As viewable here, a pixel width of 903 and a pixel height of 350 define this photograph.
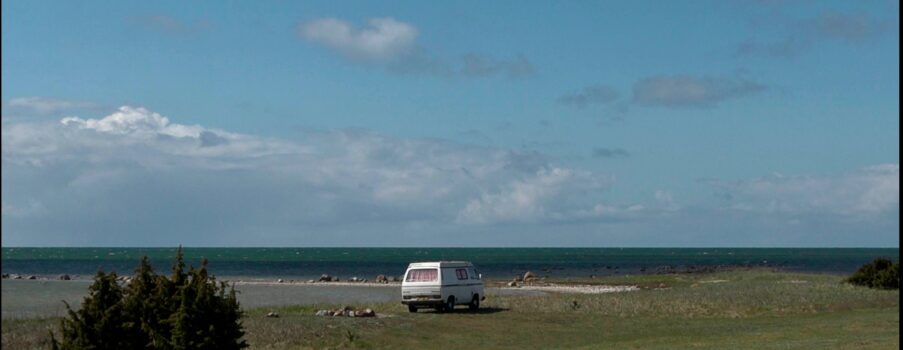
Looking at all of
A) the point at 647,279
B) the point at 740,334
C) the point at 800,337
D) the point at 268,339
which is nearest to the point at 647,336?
the point at 740,334

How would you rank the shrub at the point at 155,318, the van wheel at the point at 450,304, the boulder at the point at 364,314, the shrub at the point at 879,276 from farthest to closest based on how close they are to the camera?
the shrub at the point at 879,276 < the van wheel at the point at 450,304 < the boulder at the point at 364,314 < the shrub at the point at 155,318

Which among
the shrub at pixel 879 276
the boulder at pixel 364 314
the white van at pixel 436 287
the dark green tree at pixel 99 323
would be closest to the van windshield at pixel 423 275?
the white van at pixel 436 287

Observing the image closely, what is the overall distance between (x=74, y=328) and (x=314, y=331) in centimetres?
1242

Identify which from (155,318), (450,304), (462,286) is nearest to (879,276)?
(462,286)

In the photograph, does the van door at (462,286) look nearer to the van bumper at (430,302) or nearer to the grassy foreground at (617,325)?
the grassy foreground at (617,325)

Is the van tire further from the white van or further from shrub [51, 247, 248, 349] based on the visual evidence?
shrub [51, 247, 248, 349]

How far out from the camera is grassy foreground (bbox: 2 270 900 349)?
31.4 m

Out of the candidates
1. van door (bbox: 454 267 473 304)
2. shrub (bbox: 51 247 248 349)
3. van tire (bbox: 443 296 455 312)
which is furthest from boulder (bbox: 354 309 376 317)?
shrub (bbox: 51 247 248 349)

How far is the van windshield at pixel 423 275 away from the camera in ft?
151

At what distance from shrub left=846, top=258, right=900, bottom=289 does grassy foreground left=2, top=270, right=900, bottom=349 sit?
11.1 ft

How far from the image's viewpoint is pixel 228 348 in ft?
73.2

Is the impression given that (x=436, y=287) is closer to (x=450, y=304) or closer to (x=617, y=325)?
(x=450, y=304)

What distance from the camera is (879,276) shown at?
5603cm

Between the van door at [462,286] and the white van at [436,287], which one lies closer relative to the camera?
the white van at [436,287]
